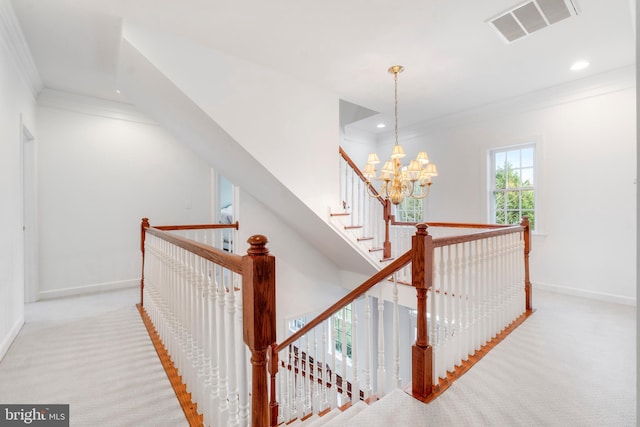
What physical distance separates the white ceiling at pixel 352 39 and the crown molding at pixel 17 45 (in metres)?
0.06

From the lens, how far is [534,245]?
4047 millimetres

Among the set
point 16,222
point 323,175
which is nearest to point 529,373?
point 323,175

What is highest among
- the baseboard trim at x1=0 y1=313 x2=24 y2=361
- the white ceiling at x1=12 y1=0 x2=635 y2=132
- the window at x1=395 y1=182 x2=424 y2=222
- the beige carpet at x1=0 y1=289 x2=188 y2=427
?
the white ceiling at x1=12 y1=0 x2=635 y2=132

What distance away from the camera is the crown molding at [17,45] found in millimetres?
2279

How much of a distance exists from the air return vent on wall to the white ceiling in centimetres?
7

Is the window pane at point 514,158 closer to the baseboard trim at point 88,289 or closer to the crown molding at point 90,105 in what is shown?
the crown molding at point 90,105

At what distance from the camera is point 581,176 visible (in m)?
3.62

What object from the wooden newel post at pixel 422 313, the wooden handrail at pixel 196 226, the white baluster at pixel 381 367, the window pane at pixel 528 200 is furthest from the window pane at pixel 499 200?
the wooden handrail at pixel 196 226

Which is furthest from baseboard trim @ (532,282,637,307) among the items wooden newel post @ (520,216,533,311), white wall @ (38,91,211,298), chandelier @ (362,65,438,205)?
white wall @ (38,91,211,298)

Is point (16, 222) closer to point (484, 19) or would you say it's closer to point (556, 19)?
point (484, 19)

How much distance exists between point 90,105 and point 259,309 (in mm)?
4588

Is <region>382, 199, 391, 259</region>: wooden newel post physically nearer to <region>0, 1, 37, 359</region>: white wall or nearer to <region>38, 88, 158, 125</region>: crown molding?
<region>38, 88, 158, 125</region>: crown molding

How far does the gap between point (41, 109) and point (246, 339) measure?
181 inches

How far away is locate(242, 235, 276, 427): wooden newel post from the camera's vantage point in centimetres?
102
